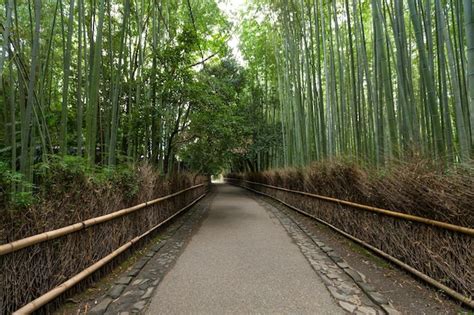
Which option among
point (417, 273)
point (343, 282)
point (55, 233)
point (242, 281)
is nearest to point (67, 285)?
point (55, 233)

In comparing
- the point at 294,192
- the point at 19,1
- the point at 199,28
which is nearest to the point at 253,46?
the point at 199,28

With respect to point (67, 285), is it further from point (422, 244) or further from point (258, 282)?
point (422, 244)

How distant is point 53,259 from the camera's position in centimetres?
172

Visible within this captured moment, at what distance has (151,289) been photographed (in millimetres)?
2105

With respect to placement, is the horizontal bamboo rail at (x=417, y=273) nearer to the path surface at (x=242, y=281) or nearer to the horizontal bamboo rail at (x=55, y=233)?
the path surface at (x=242, y=281)

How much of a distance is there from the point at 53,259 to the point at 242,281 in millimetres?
1459

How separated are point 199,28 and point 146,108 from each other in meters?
3.85

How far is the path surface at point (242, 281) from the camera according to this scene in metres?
1.82

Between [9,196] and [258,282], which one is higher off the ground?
[9,196]

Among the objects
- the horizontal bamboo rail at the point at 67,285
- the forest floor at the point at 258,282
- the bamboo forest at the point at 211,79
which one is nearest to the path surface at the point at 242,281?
the forest floor at the point at 258,282

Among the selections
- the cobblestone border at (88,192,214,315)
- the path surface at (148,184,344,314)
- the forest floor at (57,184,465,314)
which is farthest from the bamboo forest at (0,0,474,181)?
the path surface at (148,184,344,314)

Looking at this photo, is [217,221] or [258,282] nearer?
[258,282]

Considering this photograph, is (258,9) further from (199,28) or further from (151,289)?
(151,289)

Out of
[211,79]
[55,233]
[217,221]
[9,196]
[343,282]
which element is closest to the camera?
[9,196]
